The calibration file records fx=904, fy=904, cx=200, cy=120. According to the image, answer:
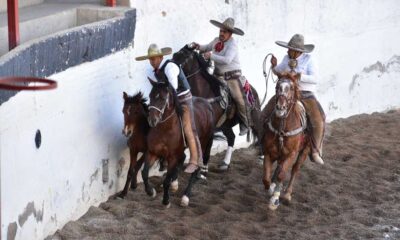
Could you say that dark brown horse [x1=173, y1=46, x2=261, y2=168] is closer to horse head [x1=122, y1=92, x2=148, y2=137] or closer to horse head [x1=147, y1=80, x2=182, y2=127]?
horse head [x1=122, y1=92, x2=148, y2=137]

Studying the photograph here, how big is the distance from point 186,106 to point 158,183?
4.41 feet

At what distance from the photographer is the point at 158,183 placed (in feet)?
37.2

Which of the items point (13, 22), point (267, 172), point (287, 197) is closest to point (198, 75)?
point (267, 172)

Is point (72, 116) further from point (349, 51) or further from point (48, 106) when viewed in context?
point (349, 51)

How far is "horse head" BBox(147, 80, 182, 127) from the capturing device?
9.92 meters

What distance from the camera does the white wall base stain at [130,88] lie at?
8.13m

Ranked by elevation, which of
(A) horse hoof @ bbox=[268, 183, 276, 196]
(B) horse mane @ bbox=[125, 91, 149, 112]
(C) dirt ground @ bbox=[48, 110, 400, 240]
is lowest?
(C) dirt ground @ bbox=[48, 110, 400, 240]

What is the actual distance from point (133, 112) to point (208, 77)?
1697 mm

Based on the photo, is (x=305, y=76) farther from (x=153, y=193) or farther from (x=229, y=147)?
(x=153, y=193)

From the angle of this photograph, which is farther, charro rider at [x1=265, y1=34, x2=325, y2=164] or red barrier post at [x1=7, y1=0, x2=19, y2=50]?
charro rider at [x1=265, y1=34, x2=325, y2=164]

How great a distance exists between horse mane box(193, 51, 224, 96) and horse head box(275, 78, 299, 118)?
1.62 metres

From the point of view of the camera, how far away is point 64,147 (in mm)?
9172

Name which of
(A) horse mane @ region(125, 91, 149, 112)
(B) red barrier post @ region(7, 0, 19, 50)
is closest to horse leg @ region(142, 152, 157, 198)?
(A) horse mane @ region(125, 91, 149, 112)

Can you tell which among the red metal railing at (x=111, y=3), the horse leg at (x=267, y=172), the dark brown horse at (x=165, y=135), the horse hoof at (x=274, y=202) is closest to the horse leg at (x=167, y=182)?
the dark brown horse at (x=165, y=135)
